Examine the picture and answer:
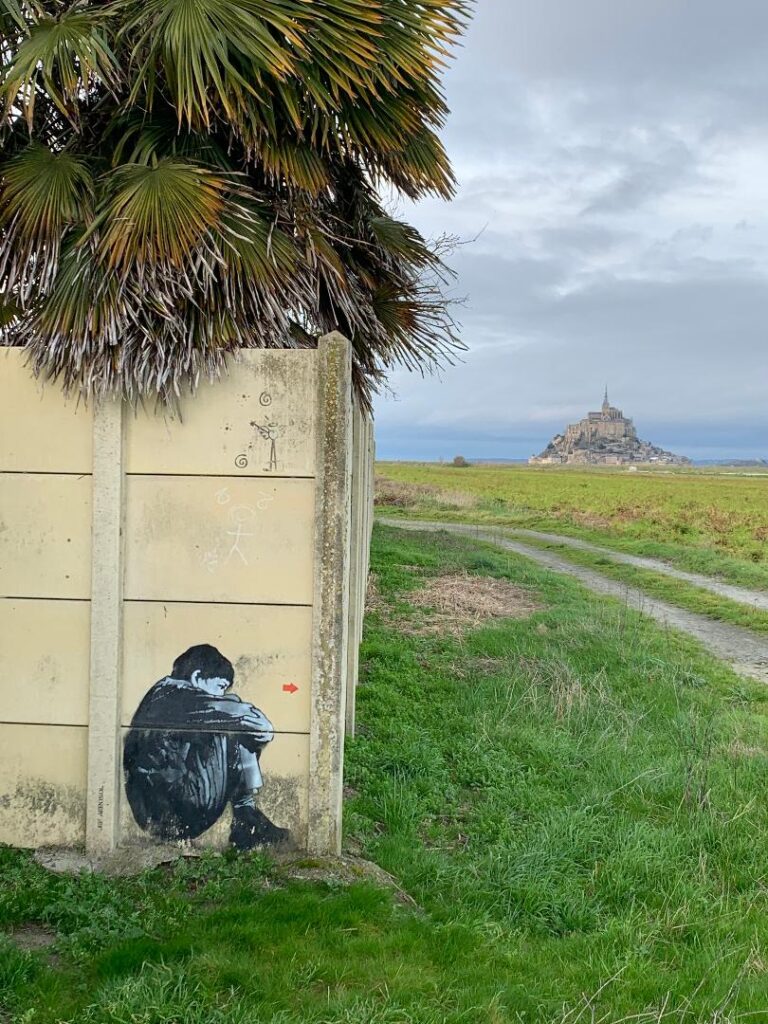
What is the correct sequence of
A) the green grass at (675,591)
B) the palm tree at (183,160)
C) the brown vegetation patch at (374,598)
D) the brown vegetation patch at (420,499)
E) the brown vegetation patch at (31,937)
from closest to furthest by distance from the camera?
1. the brown vegetation patch at (31,937)
2. the palm tree at (183,160)
3. the brown vegetation patch at (374,598)
4. the green grass at (675,591)
5. the brown vegetation patch at (420,499)

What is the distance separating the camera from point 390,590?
11.6 metres

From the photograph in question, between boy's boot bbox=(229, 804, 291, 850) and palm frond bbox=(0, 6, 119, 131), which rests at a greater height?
palm frond bbox=(0, 6, 119, 131)

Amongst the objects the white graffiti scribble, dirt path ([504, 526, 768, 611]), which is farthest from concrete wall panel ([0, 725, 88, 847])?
dirt path ([504, 526, 768, 611])

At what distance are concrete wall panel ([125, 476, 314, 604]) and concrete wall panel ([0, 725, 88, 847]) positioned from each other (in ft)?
2.71

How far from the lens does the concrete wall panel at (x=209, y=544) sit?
4.07 metres

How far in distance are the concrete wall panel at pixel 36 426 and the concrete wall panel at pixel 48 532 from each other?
74 mm

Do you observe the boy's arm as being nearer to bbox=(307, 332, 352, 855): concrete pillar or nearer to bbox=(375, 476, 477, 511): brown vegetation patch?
bbox=(307, 332, 352, 855): concrete pillar

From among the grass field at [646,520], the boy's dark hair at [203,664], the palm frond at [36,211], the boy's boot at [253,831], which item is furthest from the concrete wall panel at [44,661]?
the grass field at [646,520]

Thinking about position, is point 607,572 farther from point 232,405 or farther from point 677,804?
→ point 232,405

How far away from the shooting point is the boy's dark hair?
4090mm

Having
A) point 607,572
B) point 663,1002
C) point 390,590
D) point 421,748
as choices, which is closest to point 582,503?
point 607,572

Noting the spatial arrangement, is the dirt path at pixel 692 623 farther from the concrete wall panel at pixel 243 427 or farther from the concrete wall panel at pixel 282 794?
the concrete wall panel at pixel 243 427

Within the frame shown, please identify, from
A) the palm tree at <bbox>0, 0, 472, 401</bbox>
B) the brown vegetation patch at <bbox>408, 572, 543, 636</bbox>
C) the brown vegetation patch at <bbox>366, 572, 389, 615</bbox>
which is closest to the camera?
the palm tree at <bbox>0, 0, 472, 401</bbox>

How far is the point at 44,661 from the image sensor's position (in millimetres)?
4113
